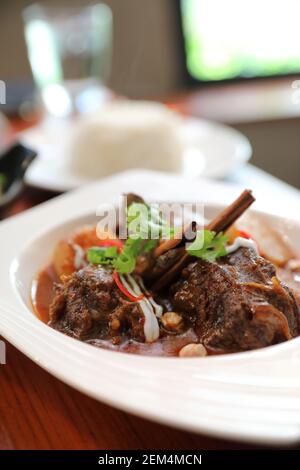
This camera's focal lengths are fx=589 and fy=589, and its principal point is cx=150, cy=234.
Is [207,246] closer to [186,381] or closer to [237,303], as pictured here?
[237,303]

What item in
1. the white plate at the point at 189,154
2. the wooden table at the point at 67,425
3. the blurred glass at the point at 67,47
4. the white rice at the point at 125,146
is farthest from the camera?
the blurred glass at the point at 67,47

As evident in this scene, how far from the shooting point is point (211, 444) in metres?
1.13

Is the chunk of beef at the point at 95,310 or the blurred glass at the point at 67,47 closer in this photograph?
the chunk of beef at the point at 95,310

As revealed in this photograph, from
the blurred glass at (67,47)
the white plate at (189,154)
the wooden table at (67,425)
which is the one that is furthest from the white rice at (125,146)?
the wooden table at (67,425)

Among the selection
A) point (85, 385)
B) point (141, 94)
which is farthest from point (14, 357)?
point (141, 94)

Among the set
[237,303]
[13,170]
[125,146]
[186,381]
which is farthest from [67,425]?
[125,146]

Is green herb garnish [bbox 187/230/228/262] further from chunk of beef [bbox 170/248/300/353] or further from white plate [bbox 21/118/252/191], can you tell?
white plate [bbox 21/118/252/191]

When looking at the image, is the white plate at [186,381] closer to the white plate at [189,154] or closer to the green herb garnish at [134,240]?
the green herb garnish at [134,240]

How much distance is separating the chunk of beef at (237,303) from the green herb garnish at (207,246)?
0.02 meters

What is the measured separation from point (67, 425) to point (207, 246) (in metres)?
0.52

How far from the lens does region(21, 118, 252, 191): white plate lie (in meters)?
2.48

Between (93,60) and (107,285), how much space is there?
9.13 feet

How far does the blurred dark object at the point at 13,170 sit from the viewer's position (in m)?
2.19

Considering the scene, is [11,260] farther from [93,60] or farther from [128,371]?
[93,60]
